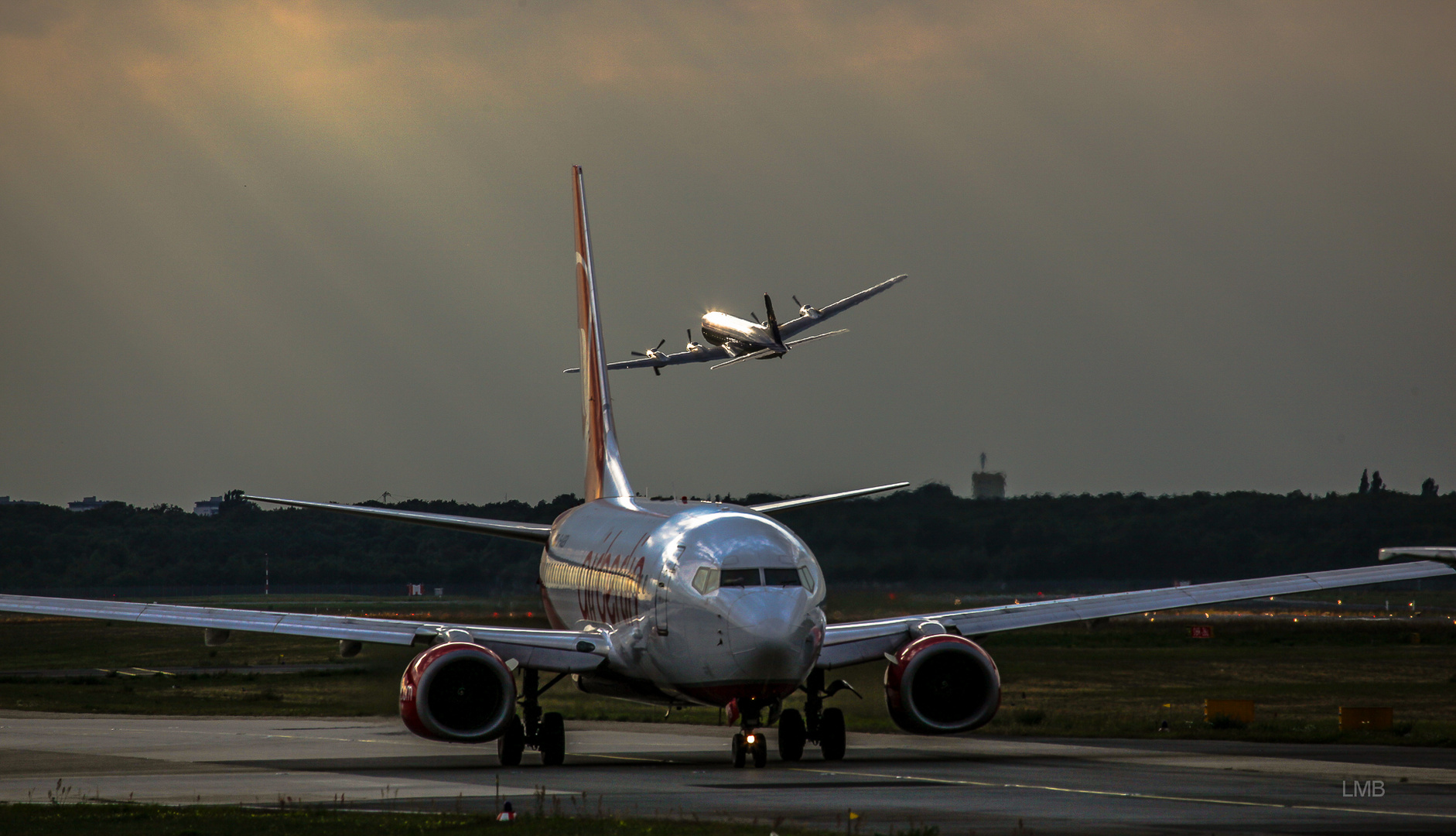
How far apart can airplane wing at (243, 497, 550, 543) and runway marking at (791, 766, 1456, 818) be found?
11872mm

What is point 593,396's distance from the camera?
44281 millimetres

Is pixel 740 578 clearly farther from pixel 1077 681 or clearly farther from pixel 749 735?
pixel 1077 681

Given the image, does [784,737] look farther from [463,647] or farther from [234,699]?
[234,699]

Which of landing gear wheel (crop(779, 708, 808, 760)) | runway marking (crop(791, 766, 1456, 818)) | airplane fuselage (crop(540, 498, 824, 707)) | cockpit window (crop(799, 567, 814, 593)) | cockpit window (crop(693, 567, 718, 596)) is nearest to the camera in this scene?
runway marking (crop(791, 766, 1456, 818))

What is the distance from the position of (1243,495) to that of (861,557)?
37524mm

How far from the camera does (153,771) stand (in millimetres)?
29125

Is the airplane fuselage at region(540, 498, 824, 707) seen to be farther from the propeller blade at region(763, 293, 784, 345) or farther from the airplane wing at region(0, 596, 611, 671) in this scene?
the propeller blade at region(763, 293, 784, 345)

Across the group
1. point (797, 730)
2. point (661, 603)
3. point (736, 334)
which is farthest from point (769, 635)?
point (736, 334)

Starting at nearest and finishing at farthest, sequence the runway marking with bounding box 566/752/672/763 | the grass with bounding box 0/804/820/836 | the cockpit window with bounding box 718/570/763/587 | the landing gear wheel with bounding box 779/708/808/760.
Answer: the grass with bounding box 0/804/820/836, the cockpit window with bounding box 718/570/763/587, the landing gear wheel with bounding box 779/708/808/760, the runway marking with bounding box 566/752/672/763

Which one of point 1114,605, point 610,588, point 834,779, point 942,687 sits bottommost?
point 834,779

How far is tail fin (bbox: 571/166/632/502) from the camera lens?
140 ft

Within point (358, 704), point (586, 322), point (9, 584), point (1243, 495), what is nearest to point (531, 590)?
point (586, 322)

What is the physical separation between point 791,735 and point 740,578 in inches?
152

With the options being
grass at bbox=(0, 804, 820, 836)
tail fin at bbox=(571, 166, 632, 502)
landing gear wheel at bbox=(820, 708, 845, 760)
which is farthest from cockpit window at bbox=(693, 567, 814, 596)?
tail fin at bbox=(571, 166, 632, 502)
